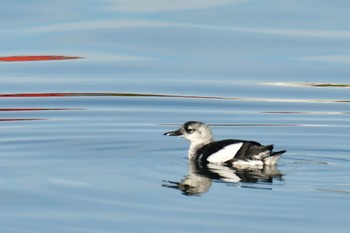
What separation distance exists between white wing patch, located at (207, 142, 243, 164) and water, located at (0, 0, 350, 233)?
0.47 feet

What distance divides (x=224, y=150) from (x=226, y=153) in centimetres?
4

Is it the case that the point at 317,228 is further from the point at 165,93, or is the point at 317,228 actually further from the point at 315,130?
the point at 165,93

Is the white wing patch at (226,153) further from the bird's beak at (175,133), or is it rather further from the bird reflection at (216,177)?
the bird's beak at (175,133)

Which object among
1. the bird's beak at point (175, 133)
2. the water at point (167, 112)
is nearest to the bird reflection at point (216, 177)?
the water at point (167, 112)

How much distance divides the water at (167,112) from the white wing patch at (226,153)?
14cm

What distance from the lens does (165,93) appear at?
63.2 ft

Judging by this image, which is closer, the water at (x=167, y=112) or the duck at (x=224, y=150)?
the water at (x=167, y=112)

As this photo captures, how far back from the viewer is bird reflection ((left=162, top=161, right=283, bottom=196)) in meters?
13.6

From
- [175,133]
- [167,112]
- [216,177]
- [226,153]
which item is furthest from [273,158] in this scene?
[167,112]

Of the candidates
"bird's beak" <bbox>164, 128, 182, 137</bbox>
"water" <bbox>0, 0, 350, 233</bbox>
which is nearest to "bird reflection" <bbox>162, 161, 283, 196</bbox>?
"water" <bbox>0, 0, 350, 233</bbox>

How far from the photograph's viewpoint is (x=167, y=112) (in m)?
18.2

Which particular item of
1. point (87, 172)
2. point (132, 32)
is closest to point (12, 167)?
point (87, 172)

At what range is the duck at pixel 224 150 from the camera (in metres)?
14.6

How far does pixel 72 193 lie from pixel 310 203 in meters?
2.25
